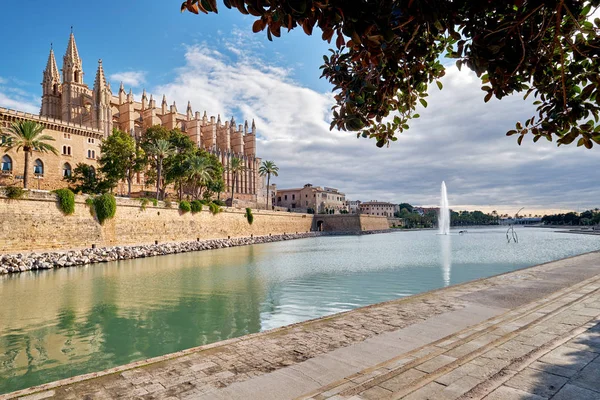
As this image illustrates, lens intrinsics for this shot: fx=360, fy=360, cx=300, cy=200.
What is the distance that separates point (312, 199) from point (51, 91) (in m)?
65.4

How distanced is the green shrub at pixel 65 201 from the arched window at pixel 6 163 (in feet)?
67.0

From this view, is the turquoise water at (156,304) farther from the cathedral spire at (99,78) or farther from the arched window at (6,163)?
the cathedral spire at (99,78)

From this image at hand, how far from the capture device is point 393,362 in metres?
4.50

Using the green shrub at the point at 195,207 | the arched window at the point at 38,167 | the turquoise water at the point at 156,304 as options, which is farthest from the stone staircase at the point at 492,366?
the arched window at the point at 38,167

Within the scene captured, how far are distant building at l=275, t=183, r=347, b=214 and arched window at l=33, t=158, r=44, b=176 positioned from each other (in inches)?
2567

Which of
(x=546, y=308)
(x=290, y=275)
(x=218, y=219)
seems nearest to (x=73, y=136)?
(x=218, y=219)

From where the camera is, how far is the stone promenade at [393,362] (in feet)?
12.3

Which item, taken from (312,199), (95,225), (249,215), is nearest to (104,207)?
(95,225)

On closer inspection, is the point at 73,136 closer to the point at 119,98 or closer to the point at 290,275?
the point at 119,98

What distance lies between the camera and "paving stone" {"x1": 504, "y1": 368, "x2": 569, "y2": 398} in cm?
356

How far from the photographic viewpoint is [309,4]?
6.12ft

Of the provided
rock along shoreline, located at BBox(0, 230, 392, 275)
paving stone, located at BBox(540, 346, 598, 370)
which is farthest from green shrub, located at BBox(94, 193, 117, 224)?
paving stone, located at BBox(540, 346, 598, 370)

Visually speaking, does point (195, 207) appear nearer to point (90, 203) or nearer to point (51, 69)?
point (90, 203)

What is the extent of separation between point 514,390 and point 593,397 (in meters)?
0.67
